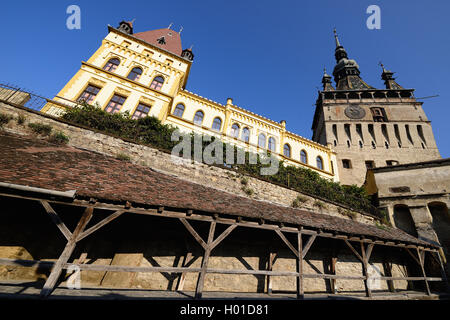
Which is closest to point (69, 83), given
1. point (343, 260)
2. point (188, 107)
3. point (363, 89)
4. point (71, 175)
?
point (188, 107)

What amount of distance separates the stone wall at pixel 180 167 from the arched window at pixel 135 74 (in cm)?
873

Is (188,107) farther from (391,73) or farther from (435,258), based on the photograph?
(391,73)

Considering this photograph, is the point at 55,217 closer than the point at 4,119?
Yes

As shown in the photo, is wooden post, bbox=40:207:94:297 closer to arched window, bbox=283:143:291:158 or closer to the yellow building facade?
the yellow building facade

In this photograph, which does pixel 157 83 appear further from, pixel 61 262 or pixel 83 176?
pixel 61 262

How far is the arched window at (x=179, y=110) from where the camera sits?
17219 millimetres

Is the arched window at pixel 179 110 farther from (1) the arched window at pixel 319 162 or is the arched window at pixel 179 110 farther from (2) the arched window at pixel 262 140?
(1) the arched window at pixel 319 162

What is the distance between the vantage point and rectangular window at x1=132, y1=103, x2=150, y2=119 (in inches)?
564

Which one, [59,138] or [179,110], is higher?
[179,110]

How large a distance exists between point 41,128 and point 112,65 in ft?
32.5

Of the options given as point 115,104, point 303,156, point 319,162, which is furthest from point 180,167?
point 319,162

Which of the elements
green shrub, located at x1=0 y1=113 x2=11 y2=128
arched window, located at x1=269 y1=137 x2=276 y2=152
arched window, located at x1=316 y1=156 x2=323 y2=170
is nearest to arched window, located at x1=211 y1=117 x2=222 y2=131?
arched window, located at x1=269 y1=137 x2=276 y2=152

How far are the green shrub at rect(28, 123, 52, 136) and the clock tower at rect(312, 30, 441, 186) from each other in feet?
84.5

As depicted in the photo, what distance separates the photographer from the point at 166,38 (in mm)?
21688
